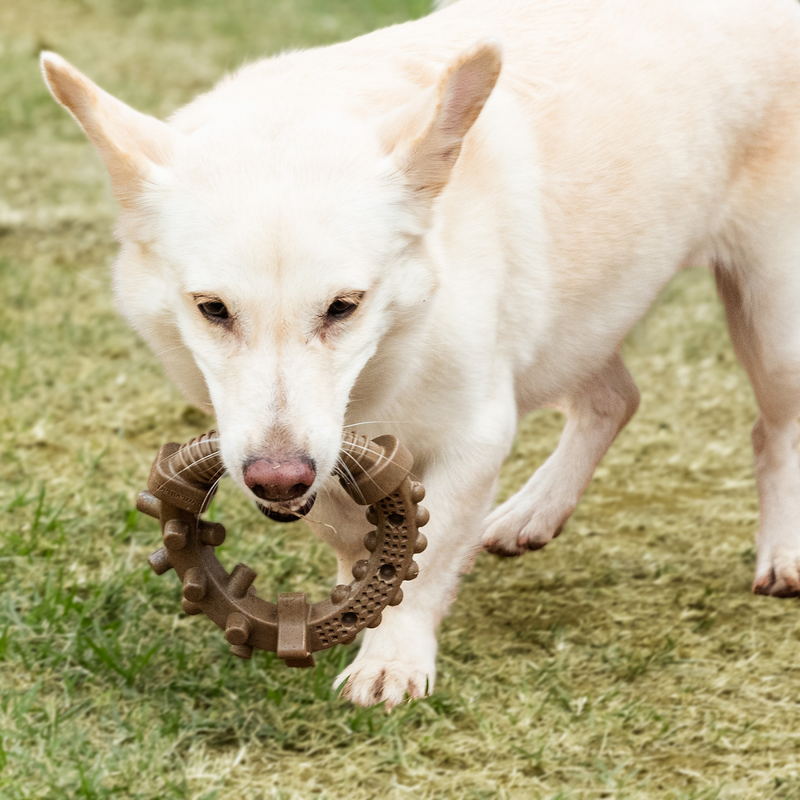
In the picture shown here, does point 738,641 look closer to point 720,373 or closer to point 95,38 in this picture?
point 720,373

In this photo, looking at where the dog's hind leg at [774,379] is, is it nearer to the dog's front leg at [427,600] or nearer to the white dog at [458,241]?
the white dog at [458,241]

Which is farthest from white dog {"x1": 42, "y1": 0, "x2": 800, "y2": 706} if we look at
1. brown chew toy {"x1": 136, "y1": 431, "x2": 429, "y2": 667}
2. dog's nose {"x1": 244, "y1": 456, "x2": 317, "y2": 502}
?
brown chew toy {"x1": 136, "y1": 431, "x2": 429, "y2": 667}

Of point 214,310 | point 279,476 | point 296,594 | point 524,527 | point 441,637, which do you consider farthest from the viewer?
point 524,527

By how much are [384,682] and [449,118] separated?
1305mm

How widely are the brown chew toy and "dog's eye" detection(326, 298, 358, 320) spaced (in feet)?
0.94

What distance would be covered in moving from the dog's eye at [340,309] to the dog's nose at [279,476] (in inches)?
12.1

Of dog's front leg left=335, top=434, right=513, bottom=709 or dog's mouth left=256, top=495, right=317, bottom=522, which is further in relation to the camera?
dog's front leg left=335, top=434, right=513, bottom=709

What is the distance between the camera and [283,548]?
3713mm

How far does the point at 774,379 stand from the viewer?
3492 mm

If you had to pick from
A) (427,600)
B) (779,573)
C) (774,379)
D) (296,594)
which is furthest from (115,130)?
(779,573)

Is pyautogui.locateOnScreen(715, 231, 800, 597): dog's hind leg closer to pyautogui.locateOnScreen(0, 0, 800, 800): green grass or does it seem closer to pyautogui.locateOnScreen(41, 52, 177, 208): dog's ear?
pyautogui.locateOnScreen(0, 0, 800, 800): green grass

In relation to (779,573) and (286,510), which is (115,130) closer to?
(286,510)

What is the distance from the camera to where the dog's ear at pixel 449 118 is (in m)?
2.36

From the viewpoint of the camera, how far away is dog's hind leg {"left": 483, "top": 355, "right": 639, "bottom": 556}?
3680 mm
